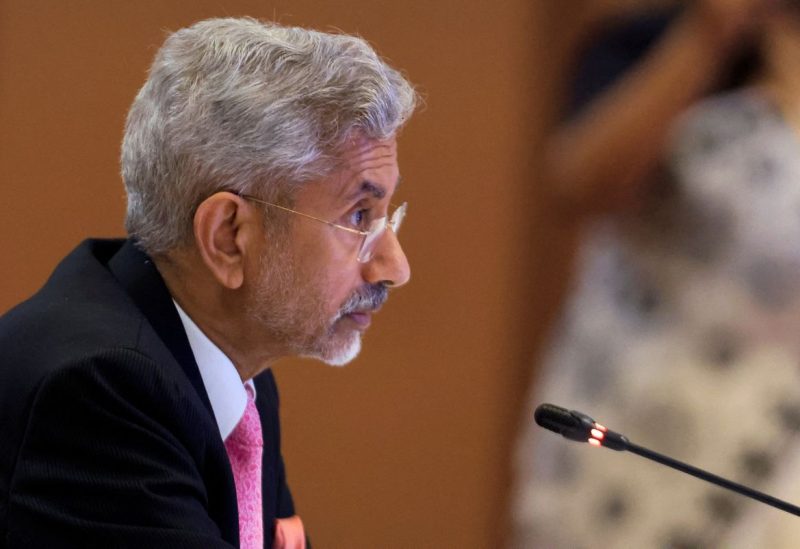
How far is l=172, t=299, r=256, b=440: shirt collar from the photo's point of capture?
158 centimetres

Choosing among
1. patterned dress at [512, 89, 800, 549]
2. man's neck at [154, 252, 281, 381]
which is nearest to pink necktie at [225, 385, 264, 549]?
man's neck at [154, 252, 281, 381]

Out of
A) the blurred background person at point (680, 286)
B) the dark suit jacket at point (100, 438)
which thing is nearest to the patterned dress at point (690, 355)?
the blurred background person at point (680, 286)

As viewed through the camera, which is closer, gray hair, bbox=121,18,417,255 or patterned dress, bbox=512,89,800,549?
gray hair, bbox=121,18,417,255

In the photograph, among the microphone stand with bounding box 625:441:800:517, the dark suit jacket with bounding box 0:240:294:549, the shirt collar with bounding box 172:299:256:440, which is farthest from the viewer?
→ the shirt collar with bounding box 172:299:256:440

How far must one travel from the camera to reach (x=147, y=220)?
5.21 feet

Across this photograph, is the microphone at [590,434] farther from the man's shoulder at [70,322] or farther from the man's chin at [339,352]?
the man's shoulder at [70,322]

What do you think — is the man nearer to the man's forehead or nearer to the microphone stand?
the man's forehead

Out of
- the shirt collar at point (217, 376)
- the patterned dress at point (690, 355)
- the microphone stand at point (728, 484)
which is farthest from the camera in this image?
the patterned dress at point (690, 355)

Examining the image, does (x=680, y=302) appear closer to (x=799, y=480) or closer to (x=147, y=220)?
(x=799, y=480)

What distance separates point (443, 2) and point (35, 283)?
1.34m

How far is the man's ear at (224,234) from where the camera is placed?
154 cm

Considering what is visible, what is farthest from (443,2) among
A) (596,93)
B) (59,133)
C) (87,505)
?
(87,505)

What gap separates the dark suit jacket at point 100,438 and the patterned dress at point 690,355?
59.7 inches

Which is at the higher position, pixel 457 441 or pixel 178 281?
pixel 178 281
